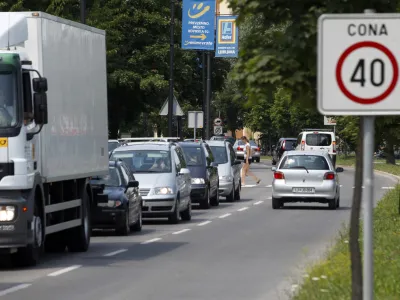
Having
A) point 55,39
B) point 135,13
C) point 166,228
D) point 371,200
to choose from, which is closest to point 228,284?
point 55,39

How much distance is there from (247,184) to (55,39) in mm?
34109

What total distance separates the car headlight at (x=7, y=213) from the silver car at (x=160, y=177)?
10220 mm

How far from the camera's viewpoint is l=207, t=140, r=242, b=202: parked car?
37219 millimetres

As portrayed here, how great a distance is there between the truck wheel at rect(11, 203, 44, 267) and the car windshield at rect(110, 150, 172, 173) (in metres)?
10.1

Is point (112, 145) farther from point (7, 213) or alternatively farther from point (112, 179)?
point (7, 213)

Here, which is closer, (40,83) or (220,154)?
(40,83)

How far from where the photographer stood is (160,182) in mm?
27000

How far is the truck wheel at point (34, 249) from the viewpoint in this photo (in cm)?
1702

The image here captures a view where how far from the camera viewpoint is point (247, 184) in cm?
5178

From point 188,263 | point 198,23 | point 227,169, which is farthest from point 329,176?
point 188,263

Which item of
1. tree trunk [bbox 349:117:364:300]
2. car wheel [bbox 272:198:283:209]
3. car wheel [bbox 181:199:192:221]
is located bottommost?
car wheel [bbox 272:198:283:209]

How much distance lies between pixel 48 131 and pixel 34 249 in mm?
1621

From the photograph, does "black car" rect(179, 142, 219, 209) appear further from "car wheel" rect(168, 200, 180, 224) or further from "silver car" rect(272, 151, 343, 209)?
"car wheel" rect(168, 200, 180, 224)

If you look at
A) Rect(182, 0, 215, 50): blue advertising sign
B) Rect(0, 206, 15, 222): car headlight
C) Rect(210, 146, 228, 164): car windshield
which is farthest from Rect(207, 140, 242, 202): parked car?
Rect(0, 206, 15, 222): car headlight
